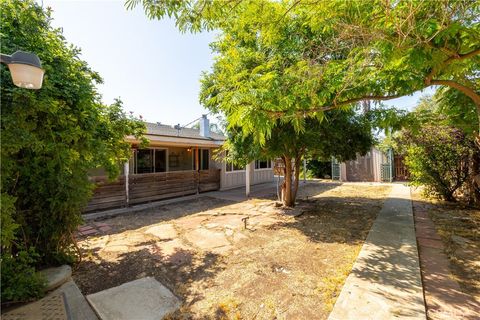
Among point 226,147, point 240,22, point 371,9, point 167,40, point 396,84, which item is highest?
point 167,40

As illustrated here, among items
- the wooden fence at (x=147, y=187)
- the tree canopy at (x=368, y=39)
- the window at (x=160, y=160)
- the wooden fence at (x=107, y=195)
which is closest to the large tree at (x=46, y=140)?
the tree canopy at (x=368, y=39)

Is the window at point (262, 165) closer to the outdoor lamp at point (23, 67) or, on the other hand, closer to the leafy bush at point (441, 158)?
the leafy bush at point (441, 158)

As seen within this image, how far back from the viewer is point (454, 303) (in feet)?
9.25

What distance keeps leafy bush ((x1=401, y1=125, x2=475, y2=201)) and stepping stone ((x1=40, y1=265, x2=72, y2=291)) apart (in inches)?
407

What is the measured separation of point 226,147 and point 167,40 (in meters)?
3.86

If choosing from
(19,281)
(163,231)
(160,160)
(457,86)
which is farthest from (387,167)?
(19,281)

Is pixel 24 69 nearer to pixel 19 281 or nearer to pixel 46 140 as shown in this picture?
pixel 46 140

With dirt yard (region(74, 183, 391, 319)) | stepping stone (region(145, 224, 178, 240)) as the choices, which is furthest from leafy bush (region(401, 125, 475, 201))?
stepping stone (region(145, 224, 178, 240))

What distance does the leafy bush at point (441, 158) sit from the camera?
828 cm

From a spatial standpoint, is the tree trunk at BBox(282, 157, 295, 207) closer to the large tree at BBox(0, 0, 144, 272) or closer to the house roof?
the house roof

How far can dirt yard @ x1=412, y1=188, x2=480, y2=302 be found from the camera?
343cm

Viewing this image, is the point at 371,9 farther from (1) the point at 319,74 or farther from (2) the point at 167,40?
(2) the point at 167,40

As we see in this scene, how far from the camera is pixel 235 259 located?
13.9 feet

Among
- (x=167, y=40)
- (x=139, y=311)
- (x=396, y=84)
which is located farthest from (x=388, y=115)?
(x=167, y=40)
